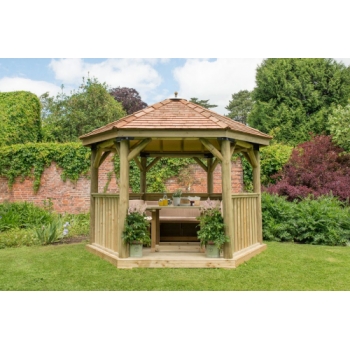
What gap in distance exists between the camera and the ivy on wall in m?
12.7

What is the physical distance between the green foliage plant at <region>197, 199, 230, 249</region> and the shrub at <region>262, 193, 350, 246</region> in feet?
10.9

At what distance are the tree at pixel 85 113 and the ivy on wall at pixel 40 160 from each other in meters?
7.64

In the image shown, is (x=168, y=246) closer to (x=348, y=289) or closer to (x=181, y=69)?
(x=348, y=289)

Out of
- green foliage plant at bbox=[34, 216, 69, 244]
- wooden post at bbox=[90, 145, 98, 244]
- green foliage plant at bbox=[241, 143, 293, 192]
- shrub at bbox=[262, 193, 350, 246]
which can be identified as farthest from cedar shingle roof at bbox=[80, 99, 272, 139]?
green foliage plant at bbox=[241, 143, 293, 192]

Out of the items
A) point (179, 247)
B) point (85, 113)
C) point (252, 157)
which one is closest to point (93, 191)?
point (179, 247)

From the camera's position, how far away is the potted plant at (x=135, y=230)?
6.51m

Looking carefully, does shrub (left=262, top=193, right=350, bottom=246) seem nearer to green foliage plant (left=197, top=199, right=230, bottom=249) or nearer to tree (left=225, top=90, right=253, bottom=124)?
green foliage plant (left=197, top=199, right=230, bottom=249)

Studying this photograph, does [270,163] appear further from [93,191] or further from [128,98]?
[128,98]

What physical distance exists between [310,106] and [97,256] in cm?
1664

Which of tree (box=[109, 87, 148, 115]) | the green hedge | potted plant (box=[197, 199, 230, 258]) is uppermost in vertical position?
tree (box=[109, 87, 148, 115])

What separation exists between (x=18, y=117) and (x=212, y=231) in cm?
1276

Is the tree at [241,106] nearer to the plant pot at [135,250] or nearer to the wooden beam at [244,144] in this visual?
the wooden beam at [244,144]

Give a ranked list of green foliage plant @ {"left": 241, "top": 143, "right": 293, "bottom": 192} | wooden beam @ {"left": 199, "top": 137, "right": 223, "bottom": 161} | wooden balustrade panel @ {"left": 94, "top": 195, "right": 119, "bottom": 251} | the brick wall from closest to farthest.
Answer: wooden beam @ {"left": 199, "top": 137, "right": 223, "bottom": 161}
wooden balustrade panel @ {"left": 94, "top": 195, "right": 119, "bottom": 251}
green foliage plant @ {"left": 241, "top": 143, "right": 293, "bottom": 192}
the brick wall

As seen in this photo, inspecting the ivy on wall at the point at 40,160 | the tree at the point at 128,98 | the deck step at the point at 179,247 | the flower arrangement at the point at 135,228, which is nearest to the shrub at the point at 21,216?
the ivy on wall at the point at 40,160
